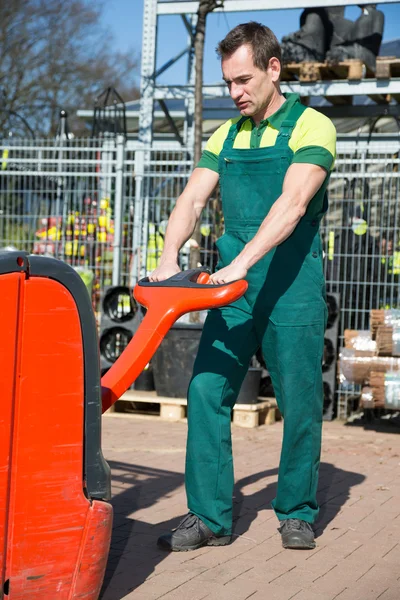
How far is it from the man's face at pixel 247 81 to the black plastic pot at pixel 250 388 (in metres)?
4.09

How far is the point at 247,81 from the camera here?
3.81 meters

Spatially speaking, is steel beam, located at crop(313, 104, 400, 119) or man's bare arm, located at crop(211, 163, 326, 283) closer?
man's bare arm, located at crop(211, 163, 326, 283)

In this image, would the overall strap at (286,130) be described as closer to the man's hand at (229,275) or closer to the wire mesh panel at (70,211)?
the man's hand at (229,275)

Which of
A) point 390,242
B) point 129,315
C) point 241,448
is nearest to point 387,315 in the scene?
point 390,242

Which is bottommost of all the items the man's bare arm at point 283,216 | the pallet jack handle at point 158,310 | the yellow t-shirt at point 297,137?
the pallet jack handle at point 158,310

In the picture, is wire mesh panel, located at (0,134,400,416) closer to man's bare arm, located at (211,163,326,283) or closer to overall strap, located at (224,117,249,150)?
overall strap, located at (224,117,249,150)

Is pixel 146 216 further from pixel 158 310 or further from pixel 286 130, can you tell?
pixel 158 310

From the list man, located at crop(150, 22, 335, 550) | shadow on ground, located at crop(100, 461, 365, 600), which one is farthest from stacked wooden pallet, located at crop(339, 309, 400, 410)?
man, located at crop(150, 22, 335, 550)

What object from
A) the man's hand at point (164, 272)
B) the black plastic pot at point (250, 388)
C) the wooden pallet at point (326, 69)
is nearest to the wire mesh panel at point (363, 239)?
the black plastic pot at point (250, 388)

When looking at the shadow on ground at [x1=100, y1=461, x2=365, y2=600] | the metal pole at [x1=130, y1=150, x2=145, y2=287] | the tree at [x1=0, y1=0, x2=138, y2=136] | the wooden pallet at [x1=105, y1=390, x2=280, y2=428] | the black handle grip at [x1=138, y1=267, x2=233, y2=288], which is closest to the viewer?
the black handle grip at [x1=138, y1=267, x2=233, y2=288]

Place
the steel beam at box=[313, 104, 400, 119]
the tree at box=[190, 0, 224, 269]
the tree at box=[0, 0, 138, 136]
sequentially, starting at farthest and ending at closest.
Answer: the tree at box=[0, 0, 138, 136] < the steel beam at box=[313, 104, 400, 119] < the tree at box=[190, 0, 224, 269]

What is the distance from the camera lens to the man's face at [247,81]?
3766mm

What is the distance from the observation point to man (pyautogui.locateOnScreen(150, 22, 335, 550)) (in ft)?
12.6

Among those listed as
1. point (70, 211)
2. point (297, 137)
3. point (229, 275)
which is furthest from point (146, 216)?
point (229, 275)
